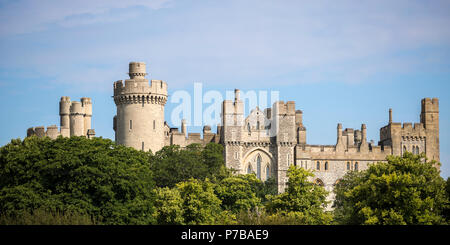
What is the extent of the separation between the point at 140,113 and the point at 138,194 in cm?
2391

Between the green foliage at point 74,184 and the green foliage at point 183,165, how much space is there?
18.3 m

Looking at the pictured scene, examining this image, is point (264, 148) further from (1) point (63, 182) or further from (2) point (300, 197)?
(1) point (63, 182)

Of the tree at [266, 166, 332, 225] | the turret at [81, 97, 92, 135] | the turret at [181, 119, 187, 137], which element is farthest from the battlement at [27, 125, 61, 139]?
the tree at [266, 166, 332, 225]

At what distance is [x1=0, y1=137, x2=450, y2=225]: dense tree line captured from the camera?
4912 cm

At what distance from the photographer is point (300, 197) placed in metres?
56.7

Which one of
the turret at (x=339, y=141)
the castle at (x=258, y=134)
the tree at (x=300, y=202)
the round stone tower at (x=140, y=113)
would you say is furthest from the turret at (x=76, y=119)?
the tree at (x=300, y=202)

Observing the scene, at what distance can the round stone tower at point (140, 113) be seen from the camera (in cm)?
7838

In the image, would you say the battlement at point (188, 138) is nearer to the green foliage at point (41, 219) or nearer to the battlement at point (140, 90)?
the battlement at point (140, 90)

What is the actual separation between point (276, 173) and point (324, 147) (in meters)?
6.48

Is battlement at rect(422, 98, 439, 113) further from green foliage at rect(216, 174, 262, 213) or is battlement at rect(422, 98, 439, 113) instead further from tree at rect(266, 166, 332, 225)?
tree at rect(266, 166, 332, 225)

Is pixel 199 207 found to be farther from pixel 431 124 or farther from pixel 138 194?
pixel 431 124

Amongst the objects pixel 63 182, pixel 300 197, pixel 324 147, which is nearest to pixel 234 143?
pixel 324 147

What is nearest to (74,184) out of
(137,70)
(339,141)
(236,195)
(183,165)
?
(236,195)

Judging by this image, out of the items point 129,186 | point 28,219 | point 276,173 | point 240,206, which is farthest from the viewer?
point 276,173
